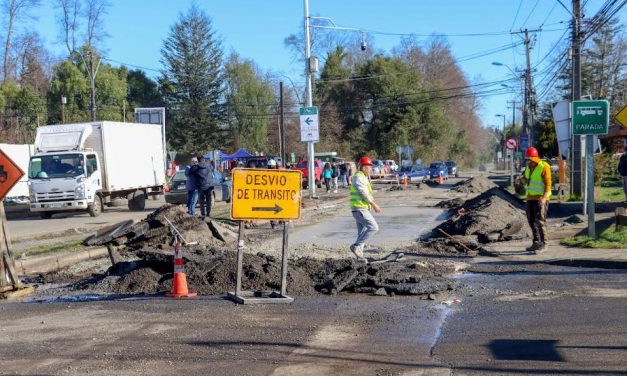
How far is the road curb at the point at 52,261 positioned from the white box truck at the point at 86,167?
457 inches

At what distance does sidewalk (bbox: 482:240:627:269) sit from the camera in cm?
1165

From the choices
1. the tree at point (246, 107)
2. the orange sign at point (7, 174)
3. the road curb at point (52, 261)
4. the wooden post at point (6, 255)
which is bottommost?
the road curb at point (52, 261)

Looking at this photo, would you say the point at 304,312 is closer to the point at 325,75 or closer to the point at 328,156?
the point at 328,156

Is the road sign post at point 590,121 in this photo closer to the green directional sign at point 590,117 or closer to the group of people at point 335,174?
the green directional sign at point 590,117

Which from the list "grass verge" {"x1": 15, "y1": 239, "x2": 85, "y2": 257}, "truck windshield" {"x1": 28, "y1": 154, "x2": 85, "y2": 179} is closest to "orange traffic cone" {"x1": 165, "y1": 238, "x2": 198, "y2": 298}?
"grass verge" {"x1": 15, "y1": 239, "x2": 85, "y2": 257}

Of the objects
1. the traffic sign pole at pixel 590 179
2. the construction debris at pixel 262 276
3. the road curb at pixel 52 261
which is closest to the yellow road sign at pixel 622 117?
the traffic sign pole at pixel 590 179

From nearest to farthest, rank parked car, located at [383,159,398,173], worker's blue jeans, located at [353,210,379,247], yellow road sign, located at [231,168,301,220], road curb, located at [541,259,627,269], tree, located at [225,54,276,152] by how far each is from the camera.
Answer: yellow road sign, located at [231,168,301,220], road curb, located at [541,259,627,269], worker's blue jeans, located at [353,210,379,247], parked car, located at [383,159,398,173], tree, located at [225,54,276,152]

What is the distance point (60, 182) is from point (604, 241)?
19302mm

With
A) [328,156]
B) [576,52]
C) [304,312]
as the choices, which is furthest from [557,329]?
[328,156]

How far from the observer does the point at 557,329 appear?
7426 millimetres

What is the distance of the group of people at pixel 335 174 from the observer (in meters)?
42.8

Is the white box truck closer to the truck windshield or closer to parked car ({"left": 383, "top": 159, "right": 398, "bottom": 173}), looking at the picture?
the truck windshield

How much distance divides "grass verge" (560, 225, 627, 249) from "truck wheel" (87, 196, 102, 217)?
59.5ft

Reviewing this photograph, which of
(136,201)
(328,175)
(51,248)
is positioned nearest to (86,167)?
(136,201)
